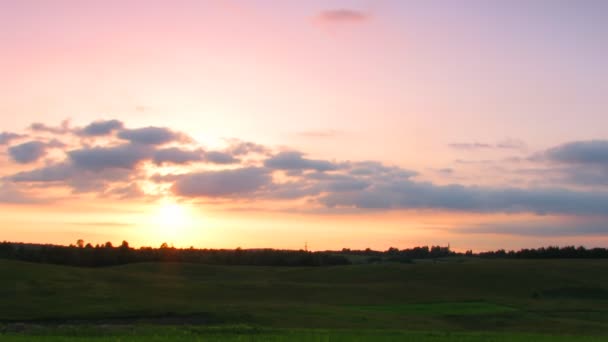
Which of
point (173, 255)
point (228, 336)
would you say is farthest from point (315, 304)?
point (173, 255)

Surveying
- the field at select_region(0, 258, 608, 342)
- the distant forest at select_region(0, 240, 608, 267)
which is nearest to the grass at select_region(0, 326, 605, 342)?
the field at select_region(0, 258, 608, 342)

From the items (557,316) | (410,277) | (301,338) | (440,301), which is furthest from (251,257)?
(301,338)

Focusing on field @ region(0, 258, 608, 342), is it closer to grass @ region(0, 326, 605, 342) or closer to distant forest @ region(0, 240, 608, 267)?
grass @ region(0, 326, 605, 342)

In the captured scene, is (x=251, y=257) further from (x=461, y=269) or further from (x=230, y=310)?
(x=230, y=310)

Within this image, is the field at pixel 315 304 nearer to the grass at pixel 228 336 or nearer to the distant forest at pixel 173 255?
the grass at pixel 228 336

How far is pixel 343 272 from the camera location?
11138cm

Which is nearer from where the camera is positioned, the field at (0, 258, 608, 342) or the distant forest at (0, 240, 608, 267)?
the field at (0, 258, 608, 342)

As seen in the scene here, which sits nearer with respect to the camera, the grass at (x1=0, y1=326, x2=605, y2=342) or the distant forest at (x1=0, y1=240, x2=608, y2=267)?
the grass at (x1=0, y1=326, x2=605, y2=342)

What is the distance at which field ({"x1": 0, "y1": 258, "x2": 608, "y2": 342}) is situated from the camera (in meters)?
38.2

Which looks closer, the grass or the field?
the grass

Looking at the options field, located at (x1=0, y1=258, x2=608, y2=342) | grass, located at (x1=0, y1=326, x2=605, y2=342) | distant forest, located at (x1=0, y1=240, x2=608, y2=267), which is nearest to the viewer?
grass, located at (x1=0, y1=326, x2=605, y2=342)

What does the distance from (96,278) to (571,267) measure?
6692 cm

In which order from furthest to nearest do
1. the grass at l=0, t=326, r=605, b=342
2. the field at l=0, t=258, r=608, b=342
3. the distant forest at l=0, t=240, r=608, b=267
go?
1. the distant forest at l=0, t=240, r=608, b=267
2. the field at l=0, t=258, r=608, b=342
3. the grass at l=0, t=326, r=605, b=342

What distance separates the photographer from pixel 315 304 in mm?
67938
